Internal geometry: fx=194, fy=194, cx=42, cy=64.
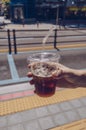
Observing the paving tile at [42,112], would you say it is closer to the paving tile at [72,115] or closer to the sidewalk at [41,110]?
the sidewalk at [41,110]

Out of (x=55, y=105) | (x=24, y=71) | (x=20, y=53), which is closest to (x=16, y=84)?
(x=24, y=71)

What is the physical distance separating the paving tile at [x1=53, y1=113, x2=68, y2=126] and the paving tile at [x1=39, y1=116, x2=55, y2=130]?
0.32 ft

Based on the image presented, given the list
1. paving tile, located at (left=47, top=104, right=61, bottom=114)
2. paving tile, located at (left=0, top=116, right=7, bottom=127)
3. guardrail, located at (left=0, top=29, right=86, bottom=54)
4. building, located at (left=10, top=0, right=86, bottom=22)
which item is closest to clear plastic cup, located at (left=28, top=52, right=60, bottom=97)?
paving tile, located at (left=0, top=116, right=7, bottom=127)

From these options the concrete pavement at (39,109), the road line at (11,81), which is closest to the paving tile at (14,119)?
the concrete pavement at (39,109)

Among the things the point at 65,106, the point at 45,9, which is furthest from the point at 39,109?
the point at 45,9

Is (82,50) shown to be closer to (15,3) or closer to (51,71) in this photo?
(51,71)

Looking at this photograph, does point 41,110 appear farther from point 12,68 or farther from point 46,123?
point 12,68

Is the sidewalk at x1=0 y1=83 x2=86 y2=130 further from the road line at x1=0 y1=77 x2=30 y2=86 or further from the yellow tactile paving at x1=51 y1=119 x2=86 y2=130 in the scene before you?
the road line at x1=0 y1=77 x2=30 y2=86

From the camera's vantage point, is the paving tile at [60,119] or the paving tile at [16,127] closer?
the paving tile at [16,127]

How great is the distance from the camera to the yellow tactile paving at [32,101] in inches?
185

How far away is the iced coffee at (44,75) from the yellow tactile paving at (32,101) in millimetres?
2602

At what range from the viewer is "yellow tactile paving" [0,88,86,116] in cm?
470

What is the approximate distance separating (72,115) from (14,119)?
1329 mm

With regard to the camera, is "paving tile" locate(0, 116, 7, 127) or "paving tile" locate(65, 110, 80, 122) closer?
"paving tile" locate(0, 116, 7, 127)
